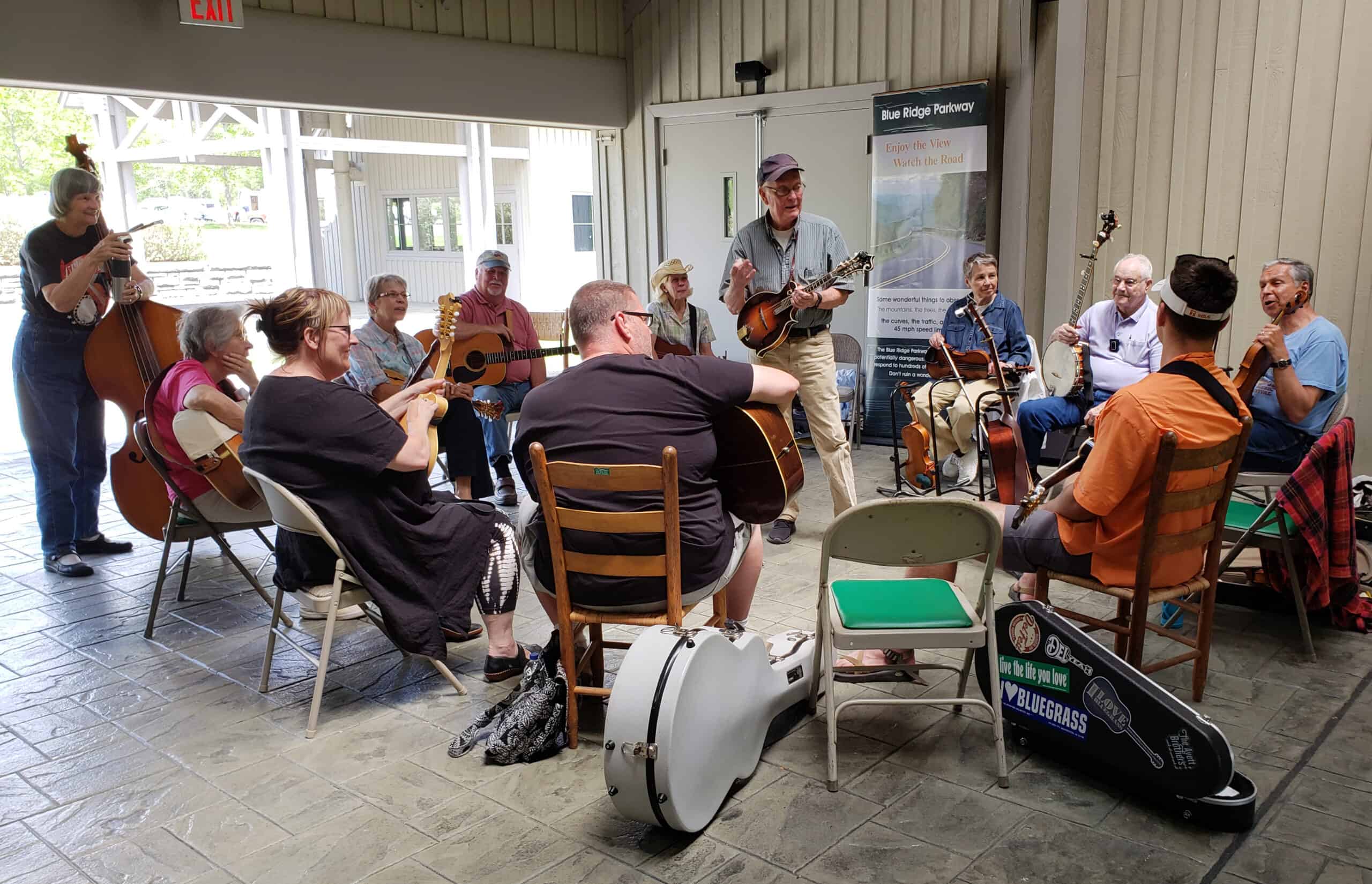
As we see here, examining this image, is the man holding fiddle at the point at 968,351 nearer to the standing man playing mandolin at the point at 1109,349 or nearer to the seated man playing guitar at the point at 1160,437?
the standing man playing mandolin at the point at 1109,349

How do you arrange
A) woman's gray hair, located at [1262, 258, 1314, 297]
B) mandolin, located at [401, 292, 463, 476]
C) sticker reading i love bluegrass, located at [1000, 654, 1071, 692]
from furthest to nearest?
1. woman's gray hair, located at [1262, 258, 1314, 297]
2. mandolin, located at [401, 292, 463, 476]
3. sticker reading i love bluegrass, located at [1000, 654, 1071, 692]

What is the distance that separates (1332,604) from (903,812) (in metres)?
2.12

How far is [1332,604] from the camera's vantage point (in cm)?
356

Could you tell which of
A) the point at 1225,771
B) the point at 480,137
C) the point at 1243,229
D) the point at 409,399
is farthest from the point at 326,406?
the point at 480,137

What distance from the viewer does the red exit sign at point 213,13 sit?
211 inches

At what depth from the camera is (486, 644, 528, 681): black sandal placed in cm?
329

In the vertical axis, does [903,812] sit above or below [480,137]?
below

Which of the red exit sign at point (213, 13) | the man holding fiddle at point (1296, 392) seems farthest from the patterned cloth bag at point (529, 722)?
the red exit sign at point (213, 13)

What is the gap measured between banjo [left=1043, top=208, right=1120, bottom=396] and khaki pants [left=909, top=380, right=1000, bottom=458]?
31 centimetres

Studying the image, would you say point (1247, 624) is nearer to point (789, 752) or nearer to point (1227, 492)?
point (1227, 492)

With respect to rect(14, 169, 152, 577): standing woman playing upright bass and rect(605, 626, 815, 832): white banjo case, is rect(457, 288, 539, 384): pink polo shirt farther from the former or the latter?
rect(605, 626, 815, 832): white banjo case

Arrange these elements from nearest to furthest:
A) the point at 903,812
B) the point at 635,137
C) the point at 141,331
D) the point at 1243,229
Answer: the point at 903,812
the point at 141,331
the point at 1243,229
the point at 635,137

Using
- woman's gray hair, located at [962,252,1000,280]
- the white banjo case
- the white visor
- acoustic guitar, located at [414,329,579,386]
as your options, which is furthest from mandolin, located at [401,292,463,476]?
woman's gray hair, located at [962,252,1000,280]

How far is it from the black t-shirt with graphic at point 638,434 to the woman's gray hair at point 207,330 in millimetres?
1608
